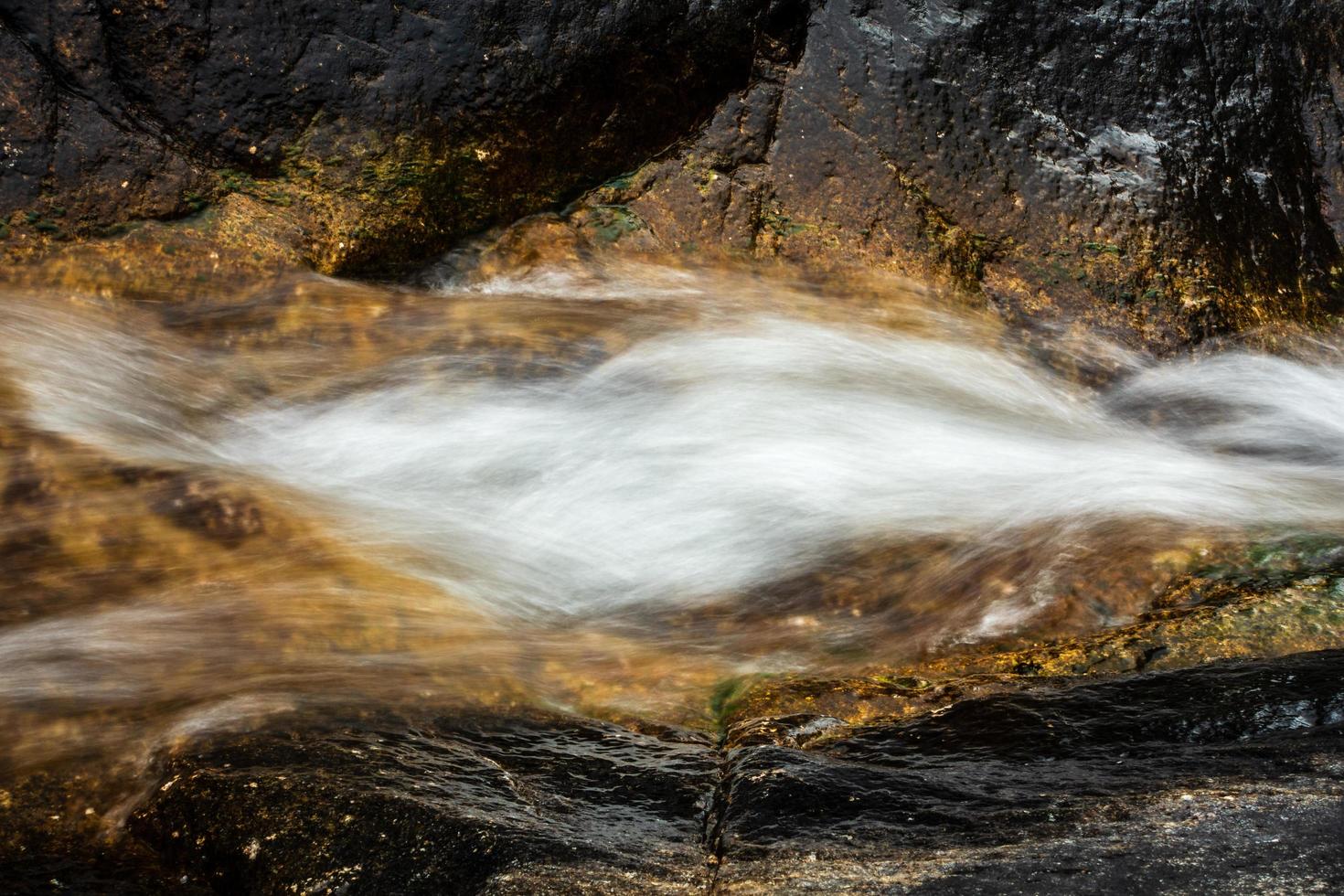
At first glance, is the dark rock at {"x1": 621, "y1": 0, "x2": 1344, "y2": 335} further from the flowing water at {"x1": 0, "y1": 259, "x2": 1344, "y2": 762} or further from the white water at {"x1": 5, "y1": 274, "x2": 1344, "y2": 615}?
the white water at {"x1": 5, "y1": 274, "x2": 1344, "y2": 615}

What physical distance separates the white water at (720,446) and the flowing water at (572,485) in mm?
14

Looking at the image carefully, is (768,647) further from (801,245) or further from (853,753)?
(801,245)

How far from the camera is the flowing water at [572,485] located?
3.00 metres

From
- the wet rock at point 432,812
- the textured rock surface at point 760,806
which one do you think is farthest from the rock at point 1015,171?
the wet rock at point 432,812

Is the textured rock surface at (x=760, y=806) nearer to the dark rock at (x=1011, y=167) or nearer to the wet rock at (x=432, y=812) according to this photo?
the wet rock at (x=432, y=812)

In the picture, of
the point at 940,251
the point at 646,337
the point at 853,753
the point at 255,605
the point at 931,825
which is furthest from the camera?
the point at 940,251

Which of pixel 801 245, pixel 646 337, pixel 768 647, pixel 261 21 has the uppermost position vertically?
pixel 261 21

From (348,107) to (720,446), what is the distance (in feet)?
6.95

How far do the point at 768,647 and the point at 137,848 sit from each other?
1638 mm

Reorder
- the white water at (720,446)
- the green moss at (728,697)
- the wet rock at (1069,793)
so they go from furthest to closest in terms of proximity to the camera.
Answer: the white water at (720,446), the green moss at (728,697), the wet rock at (1069,793)

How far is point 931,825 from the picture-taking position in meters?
2.15

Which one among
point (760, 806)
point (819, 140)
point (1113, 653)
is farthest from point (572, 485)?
point (819, 140)

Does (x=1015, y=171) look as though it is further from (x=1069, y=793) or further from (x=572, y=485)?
(x=1069, y=793)

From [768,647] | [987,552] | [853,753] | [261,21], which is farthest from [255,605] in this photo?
[261,21]
